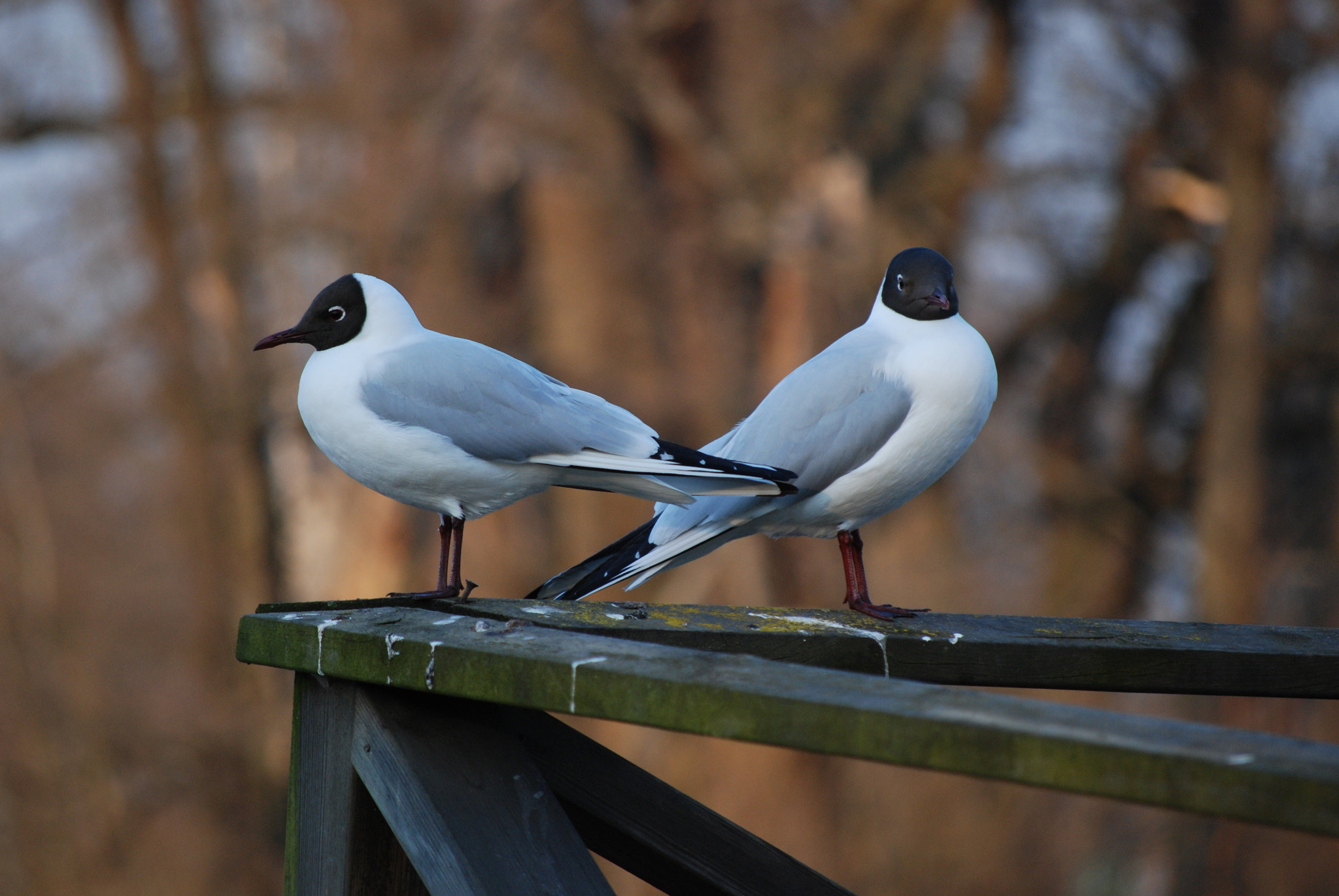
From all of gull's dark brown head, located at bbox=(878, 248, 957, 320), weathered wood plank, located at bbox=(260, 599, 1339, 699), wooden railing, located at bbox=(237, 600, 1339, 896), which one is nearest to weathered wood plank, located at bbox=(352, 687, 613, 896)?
wooden railing, located at bbox=(237, 600, 1339, 896)

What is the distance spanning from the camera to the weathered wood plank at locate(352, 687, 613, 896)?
53.8 inches

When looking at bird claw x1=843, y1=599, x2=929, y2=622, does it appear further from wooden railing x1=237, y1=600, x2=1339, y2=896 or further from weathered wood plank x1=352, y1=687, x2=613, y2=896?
weathered wood plank x1=352, y1=687, x2=613, y2=896

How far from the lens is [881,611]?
2324mm

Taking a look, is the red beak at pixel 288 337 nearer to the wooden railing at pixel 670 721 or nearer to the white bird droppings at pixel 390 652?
the wooden railing at pixel 670 721

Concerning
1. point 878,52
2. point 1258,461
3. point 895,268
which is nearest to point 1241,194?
point 1258,461

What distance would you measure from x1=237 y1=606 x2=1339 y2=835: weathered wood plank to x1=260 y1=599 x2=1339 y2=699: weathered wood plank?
19cm

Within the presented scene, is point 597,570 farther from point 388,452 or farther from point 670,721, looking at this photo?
point 670,721

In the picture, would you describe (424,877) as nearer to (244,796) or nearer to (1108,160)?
(244,796)

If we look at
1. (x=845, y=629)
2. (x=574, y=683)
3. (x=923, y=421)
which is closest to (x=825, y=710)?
(x=574, y=683)

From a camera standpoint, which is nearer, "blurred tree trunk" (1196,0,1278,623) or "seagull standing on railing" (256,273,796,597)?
"seagull standing on railing" (256,273,796,597)

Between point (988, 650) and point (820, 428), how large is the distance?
2.49 ft

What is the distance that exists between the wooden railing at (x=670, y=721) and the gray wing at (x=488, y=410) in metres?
0.46

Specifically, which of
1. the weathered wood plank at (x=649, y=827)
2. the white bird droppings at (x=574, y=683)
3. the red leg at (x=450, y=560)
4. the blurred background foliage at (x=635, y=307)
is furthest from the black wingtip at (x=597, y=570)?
the blurred background foliage at (x=635, y=307)

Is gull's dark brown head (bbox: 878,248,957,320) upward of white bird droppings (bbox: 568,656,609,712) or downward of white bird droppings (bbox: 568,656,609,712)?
upward
